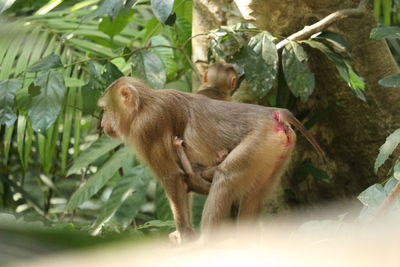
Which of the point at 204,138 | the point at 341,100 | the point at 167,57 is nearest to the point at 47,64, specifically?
the point at 204,138

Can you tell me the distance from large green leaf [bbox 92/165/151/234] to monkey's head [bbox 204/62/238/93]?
94 cm

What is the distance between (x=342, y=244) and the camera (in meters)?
0.58

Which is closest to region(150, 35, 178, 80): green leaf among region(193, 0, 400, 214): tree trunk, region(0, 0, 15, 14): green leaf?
region(193, 0, 400, 214): tree trunk

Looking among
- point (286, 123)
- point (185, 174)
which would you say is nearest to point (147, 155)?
point (185, 174)

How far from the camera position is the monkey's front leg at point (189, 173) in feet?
13.2

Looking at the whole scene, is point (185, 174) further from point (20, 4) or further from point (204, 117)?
point (20, 4)

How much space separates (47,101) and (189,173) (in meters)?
1.05

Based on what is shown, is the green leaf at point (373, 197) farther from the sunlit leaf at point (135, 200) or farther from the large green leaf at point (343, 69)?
the sunlit leaf at point (135, 200)

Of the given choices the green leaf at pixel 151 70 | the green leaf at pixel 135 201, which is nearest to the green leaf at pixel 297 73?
the green leaf at pixel 151 70

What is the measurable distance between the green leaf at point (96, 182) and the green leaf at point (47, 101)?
118 centimetres

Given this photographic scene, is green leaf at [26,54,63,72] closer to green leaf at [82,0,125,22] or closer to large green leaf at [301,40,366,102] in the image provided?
green leaf at [82,0,125,22]

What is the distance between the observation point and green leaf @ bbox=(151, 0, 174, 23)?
3674mm

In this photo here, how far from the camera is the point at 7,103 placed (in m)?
3.94

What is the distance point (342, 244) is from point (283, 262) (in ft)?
0.27
